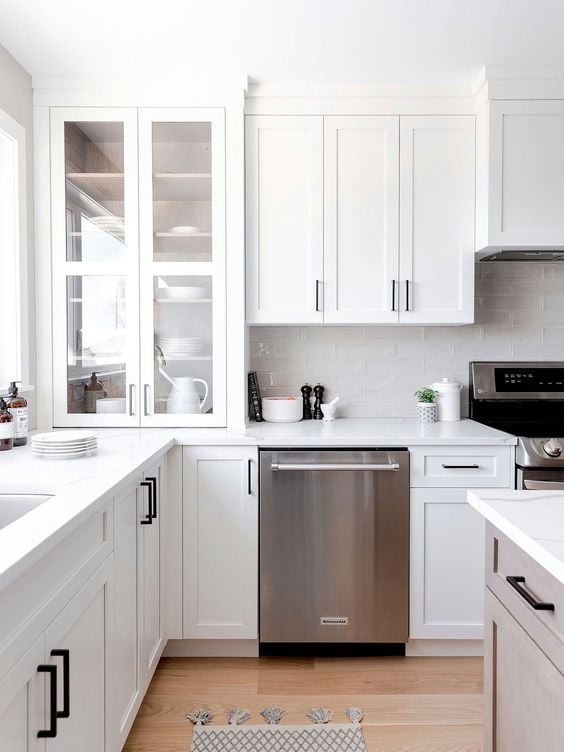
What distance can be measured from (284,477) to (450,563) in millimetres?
782

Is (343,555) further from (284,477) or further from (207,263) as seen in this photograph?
(207,263)

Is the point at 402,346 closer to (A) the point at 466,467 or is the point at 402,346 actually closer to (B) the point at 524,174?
(A) the point at 466,467

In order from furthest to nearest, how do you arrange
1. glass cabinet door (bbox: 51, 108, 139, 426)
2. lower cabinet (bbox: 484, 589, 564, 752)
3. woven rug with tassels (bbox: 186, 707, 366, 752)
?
glass cabinet door (bbox: 51, 108, 139, 426), woven rug with tassels (bbox: 186, 707, 366, 752), lower cabinet (bbox: 484, 589, 564, 752)

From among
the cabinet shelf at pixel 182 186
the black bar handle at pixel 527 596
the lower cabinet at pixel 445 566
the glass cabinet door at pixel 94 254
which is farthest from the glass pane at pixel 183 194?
the black bar handle at pixel 527 596

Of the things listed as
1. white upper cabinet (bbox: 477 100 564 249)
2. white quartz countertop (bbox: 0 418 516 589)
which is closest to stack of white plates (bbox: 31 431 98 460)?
white quartz countertop (bbox: 0 418 516 589)

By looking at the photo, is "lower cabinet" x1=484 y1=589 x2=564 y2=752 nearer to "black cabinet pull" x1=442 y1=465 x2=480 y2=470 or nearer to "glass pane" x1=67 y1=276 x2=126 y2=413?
"black cabinet pull" x1=442 y1=465 x2=480 y2=470

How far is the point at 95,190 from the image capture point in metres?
2.64

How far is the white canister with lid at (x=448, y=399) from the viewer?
2.91 meters

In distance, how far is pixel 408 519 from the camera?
246cm

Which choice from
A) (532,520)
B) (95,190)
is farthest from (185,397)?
(532,520)

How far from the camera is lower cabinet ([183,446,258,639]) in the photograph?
2.46 m

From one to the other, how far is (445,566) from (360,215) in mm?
1578

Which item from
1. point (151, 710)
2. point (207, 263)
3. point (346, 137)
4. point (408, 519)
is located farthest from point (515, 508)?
point (346, 137)

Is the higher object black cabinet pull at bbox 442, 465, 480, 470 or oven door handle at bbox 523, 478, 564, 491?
black cabinet pull at bbox 442, 465, 480, 470
